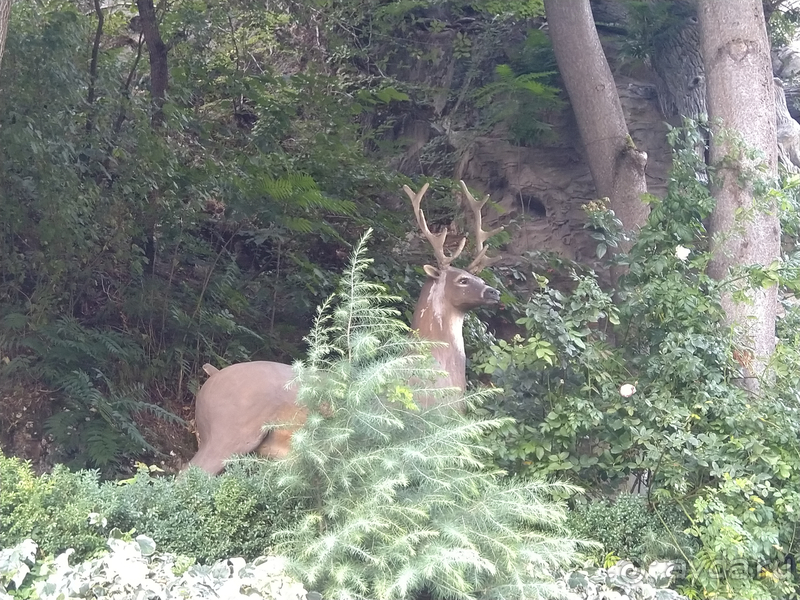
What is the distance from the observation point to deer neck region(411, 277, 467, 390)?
489 centimetres

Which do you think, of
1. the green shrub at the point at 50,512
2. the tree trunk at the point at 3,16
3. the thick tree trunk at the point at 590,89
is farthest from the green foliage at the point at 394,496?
the thick tree trunk at the point at 590,89

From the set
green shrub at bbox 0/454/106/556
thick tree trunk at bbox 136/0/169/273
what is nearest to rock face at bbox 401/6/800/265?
thick tree trunk at bbox 136/0/169/273

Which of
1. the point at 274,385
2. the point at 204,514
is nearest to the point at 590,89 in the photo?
the point at 274,385

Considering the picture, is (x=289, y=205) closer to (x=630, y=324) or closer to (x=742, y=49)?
(x=630, y=324)

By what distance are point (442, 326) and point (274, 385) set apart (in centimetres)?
104

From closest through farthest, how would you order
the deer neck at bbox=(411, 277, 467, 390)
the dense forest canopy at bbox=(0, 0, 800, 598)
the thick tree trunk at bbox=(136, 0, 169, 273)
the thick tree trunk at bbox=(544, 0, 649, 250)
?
the dense forest canopy at bbox=(0, 0, 800, 598), the deer neck at bbox=(411, 277, 467, 390), the thick tree trunk at bbox=(544, 0, 649, 250), the thick tree trunk at bbox=(136, 0, 169, 273)

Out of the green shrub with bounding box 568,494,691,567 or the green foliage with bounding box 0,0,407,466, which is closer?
the green shrub with bounding box 568,494,691,567

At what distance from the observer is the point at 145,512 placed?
13.7ft

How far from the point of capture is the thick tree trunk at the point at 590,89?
746 centimetres

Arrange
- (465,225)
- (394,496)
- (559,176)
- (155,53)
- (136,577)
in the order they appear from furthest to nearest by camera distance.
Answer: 1. (559,176)
2. (465,225)
3. (155,53)
4. (394,496)
5. (136,577)

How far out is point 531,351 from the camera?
482 cm

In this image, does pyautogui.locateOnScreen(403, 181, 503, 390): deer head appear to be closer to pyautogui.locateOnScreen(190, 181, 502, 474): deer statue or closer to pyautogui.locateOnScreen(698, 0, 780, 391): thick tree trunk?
pyautogui.locateOnScreen(190, 181, 502, 474): deer statue

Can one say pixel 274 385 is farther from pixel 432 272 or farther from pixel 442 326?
pixel 432 272

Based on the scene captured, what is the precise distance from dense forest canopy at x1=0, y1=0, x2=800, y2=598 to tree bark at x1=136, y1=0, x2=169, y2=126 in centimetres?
3
